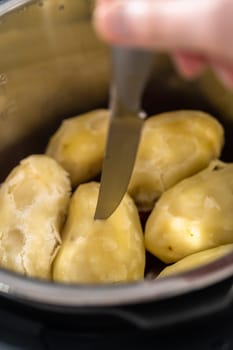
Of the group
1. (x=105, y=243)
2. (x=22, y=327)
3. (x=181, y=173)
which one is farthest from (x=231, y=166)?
(x=22, y=327)

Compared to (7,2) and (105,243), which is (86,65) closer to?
(7,2)

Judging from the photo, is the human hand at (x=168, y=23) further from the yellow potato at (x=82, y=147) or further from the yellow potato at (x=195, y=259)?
the yellow potato at (x=82, y=147)

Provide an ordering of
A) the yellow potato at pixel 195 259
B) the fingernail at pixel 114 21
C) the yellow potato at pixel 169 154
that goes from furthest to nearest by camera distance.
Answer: the yellow potato at pixel 169 154 < the yellow potato at pixel 195 259 < the fingernail at pixel 114 21

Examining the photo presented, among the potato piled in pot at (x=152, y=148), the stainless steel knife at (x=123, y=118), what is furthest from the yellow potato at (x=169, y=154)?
the stainless steel knife at (x=123, y=118)

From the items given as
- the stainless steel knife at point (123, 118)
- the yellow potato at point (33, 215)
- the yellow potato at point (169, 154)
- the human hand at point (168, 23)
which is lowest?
the yellow potato at point (169, 154)

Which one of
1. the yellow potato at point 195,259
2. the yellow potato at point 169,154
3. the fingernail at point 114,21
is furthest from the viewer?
the yellow potato at point 169,154

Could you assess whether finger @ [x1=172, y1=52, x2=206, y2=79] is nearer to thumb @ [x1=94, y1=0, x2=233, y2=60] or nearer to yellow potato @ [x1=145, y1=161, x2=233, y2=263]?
thumb @ [x1=94, y1=0, x2=233, y2=60]
